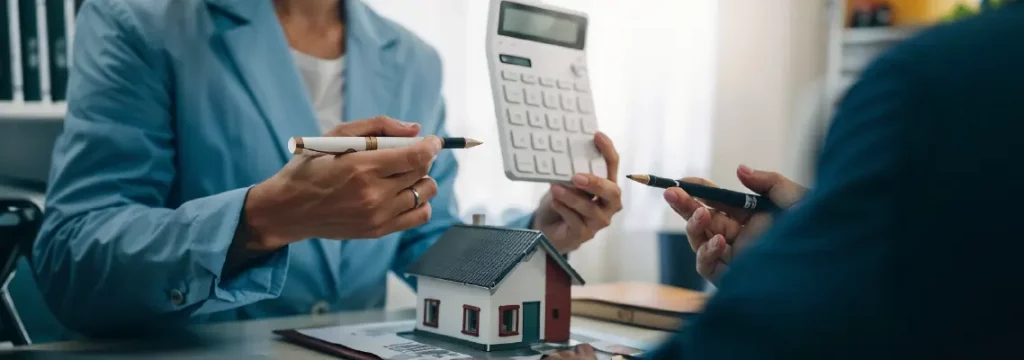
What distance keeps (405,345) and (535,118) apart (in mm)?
275

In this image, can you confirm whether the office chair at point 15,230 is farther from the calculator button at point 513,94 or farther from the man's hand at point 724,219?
the man's hand at point 724,219

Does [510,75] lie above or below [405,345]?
above

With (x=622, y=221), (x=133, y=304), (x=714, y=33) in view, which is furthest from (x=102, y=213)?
(x=714, y=33)

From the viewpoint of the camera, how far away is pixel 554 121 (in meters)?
0.93

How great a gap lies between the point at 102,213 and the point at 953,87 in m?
0.83

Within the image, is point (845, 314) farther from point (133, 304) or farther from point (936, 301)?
point (133, 304)

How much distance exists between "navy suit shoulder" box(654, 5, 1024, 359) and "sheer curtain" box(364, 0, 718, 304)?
1.40 metres

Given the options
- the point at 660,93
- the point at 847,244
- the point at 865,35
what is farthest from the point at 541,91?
the point at 865,35

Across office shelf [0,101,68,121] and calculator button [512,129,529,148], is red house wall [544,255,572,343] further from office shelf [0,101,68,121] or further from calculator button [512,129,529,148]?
office shelf [0,101,68,121]

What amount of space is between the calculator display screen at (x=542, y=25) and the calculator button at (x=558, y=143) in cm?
11

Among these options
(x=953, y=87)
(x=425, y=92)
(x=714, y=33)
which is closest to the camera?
(x=953, y=87)

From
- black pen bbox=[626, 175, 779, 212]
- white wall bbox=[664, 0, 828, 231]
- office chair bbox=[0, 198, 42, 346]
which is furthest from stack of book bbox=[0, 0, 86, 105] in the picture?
white wall bbox=[664, 0, 828, 231]

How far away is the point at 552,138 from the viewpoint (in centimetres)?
92

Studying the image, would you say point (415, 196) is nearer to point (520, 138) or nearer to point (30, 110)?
point (520, 138)
